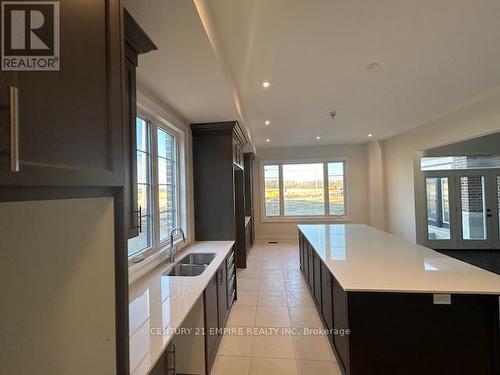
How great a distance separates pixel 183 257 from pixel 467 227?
6814 mm

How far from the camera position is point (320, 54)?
2352 millimetres

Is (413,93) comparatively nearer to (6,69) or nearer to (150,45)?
(150,45)

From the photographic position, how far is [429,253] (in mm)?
2473

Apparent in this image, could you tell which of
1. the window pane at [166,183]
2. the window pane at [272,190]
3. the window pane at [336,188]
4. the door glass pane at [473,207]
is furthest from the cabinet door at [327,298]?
the door glass pane at [473,207]

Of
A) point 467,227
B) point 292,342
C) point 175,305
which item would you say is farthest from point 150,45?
point 467,227

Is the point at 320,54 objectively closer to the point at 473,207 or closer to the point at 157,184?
the point at 157,184

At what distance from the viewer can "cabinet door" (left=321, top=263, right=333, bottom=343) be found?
2.24 m

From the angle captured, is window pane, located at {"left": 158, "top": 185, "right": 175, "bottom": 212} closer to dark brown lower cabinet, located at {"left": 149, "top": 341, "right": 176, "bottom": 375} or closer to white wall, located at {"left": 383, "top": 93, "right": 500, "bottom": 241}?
dark brown lower cabinet, located at {"left": 149, "top": 341, "right": 176, "bottom": 375}

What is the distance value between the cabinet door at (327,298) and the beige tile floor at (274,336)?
0.76 ft

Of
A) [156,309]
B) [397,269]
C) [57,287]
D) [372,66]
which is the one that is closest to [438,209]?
[372,66]

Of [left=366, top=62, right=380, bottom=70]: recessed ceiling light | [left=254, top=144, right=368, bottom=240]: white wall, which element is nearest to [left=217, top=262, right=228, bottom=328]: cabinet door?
[left=366, top=62, right=380, bottom=70]: recessed ceiling light

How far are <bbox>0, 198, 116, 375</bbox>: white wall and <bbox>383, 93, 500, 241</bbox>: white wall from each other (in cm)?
492

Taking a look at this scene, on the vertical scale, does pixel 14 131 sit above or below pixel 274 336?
above

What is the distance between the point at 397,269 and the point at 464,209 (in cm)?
558
